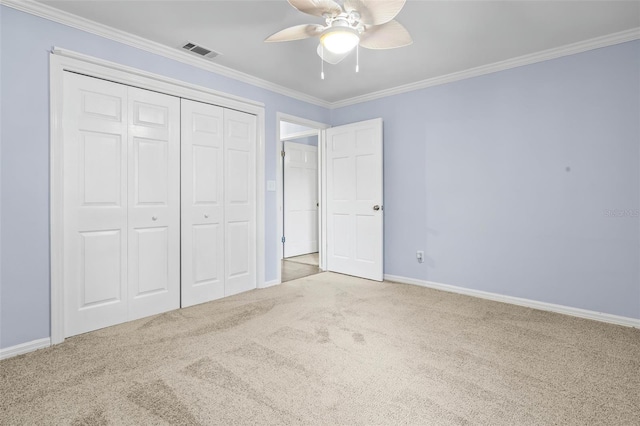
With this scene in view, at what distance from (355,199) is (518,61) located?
7.65 ft

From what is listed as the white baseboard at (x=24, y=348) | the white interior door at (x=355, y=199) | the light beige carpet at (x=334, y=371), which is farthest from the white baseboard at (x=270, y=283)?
the white baseboard at (x=24, y=348)

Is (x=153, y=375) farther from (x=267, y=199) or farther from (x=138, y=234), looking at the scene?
(x=267, y=199)

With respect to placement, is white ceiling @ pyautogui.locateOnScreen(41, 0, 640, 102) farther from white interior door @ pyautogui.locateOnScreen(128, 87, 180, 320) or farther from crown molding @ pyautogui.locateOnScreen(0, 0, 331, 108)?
white interior door @ pyautogui.locateOnScreen(128, 87, 180, 320)

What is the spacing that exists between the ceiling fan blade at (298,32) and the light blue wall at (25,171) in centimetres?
167

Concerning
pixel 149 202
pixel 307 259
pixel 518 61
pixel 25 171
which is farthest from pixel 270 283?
pixel 518 61

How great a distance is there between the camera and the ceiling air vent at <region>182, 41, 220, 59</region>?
3.02 meters

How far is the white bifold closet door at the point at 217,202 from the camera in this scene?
3307 mm

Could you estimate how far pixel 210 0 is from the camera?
2.38 metres

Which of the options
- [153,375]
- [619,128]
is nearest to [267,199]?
[153,375]

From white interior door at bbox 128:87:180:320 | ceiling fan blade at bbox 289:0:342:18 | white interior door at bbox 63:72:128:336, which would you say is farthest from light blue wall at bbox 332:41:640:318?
white interior door at bbox 63:72:128:336

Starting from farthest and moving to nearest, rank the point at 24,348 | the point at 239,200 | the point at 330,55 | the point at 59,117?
the point at 239,200 < the point at 59,117 < the point at 24,348 < the point at 330,55

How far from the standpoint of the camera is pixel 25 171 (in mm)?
2346

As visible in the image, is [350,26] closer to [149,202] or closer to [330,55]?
[330,55]

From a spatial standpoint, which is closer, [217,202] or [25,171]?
[25,171]
